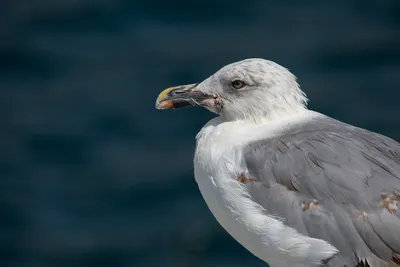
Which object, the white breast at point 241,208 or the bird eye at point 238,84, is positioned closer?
the white breast at point 241,208

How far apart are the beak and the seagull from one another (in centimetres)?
14

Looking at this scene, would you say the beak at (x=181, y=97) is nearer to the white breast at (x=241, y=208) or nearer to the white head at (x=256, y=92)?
the white head at (x=256, y=92)

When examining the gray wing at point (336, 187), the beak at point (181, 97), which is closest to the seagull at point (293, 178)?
the gray wing at point (336, 187)

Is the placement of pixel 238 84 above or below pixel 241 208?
above

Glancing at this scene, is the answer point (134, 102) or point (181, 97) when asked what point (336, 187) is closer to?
point (181, 97)

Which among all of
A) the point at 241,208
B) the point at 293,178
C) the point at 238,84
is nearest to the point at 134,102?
the point at 238,84

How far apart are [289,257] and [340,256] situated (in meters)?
0.30

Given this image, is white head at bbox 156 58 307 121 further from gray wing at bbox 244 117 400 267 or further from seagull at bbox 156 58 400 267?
gray wing at bbox 244 117 400 267

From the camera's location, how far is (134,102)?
11422 millimetres

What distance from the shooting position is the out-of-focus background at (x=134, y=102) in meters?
10.6

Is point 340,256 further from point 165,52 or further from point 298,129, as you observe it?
point 165,52

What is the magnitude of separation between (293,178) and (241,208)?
34 cm

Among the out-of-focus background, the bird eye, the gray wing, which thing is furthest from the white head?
the out-of-focus background

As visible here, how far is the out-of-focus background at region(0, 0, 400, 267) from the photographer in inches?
417
